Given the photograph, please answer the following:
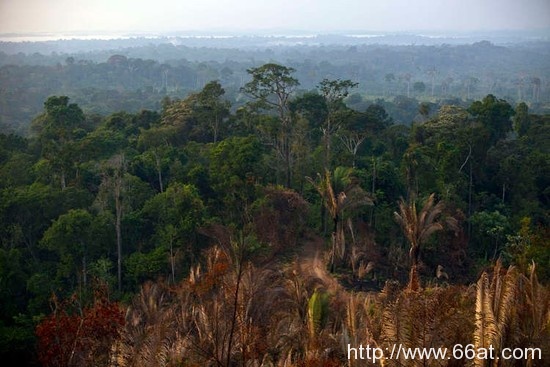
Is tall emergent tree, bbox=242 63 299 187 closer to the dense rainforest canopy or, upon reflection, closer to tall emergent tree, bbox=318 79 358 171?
the dense rainforest canopy

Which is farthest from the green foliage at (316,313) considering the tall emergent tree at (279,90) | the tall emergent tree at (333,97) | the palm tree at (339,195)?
the tall emergent tree at (333,97)

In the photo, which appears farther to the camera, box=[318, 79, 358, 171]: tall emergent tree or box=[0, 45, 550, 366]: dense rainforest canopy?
box=[318, 79, 358, 171]: tall emergent tree

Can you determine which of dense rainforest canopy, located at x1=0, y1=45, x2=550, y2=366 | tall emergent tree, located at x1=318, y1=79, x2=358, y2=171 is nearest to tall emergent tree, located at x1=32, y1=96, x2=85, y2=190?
dense rainforest canopy, located at x1=0, y1=45, x2=550, y2=366

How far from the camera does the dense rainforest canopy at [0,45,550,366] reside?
30.3ft

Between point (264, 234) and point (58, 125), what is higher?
point (58, 125)

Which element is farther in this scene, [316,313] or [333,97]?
[333,97]

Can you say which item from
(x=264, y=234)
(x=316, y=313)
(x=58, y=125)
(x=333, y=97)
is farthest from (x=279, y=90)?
(x=316, y=313)

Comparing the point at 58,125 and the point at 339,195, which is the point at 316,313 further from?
the point at 58,125

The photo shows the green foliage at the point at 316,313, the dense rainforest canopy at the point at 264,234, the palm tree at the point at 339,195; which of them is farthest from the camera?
the palm tree at the point at 339,195

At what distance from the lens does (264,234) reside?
18172 millimetres

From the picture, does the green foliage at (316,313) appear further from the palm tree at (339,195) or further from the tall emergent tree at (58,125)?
the tall emergent tree at (58,125)

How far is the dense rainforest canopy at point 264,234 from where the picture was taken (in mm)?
9250

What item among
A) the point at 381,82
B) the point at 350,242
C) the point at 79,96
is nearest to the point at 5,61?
the point at 79,96

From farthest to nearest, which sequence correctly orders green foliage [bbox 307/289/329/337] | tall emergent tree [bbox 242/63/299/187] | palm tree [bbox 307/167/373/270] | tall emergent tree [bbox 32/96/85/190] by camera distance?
tall emergent tree [bbox 32/96/85/190], tall emergent tree [bbox 242/63/299/187], palm tree [bbox 307/167/373/270], green foliage [bbox 307/289/329/337]
